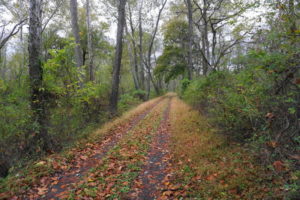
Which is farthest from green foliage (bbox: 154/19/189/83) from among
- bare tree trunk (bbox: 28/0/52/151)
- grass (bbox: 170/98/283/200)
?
grass (bbox: 170/98/283/200)

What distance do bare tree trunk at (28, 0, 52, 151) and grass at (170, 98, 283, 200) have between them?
374cm

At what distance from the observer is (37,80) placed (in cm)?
447

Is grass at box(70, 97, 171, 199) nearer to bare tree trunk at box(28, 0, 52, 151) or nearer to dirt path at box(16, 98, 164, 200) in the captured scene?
dirt path at box(16, 98, 164, 200)

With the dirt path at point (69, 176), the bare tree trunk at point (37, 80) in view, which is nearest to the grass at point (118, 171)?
the dirt path at point (69, 176)

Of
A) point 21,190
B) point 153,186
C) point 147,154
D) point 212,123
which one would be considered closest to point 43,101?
point 21,190

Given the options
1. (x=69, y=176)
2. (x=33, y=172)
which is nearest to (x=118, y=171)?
(x=69, y=176)

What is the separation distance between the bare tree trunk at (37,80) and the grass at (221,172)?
3745 millimetres

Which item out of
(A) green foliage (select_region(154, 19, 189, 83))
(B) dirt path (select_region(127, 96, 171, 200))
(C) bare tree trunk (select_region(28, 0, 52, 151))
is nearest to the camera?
(B) dirt path (select_region(127, 96, 171, 200))

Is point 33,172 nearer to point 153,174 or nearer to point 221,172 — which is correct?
point 153,174

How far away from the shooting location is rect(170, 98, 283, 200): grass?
8.08 ft

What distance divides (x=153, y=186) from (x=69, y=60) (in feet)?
15.0

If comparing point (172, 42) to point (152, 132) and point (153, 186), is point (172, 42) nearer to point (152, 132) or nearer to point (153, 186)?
point (152, 132)

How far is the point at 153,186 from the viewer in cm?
309

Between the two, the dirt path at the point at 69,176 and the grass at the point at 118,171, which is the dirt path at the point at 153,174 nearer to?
the grass at the point at 118,171
